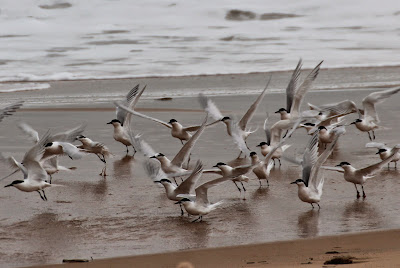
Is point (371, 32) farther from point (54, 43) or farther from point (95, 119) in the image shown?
point (95, 119)

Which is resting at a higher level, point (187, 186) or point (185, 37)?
point (187, 186)

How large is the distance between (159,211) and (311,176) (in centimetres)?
148

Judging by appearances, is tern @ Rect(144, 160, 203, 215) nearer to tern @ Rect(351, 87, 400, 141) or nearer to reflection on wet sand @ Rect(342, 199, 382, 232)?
reflection on wet sand @ Rect(342, 199, 382, 232)

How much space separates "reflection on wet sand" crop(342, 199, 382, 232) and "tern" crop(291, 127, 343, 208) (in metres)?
0.31

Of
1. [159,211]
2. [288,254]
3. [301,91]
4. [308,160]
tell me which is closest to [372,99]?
[301,91]

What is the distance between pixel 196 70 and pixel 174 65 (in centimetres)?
81

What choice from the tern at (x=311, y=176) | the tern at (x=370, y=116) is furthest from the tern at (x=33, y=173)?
the tern at (x=370, y=116)

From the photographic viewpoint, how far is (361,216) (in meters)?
6.98

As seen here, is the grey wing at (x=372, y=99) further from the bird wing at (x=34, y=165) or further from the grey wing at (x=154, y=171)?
the bird wing at (x=34, y=165)

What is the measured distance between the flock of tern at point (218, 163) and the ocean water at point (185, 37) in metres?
7.05

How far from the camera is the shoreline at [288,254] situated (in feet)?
17.8

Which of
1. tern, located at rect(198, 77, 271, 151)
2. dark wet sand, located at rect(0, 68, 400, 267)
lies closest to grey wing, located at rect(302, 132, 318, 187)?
dark wet sand, located at rect(0, 68, 400, 267)

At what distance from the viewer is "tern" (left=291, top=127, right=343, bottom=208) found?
7.24 m

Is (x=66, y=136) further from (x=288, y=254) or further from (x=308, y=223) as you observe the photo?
(x=288, y=254)
